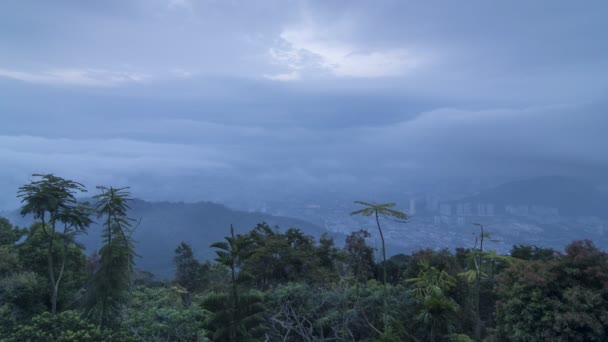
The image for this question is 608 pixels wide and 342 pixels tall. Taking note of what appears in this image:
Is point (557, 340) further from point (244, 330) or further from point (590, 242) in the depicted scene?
point (244, 330)

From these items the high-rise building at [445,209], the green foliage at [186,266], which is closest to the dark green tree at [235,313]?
the green foliage at [186,266]

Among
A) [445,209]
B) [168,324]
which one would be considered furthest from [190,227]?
[168,324]

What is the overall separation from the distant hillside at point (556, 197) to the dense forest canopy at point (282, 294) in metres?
132

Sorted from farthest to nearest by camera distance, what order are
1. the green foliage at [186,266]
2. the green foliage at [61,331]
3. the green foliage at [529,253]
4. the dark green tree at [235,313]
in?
the green foliage at [186,266] < the green foliage at [529,253] < the dark green tree at [235,313] < the green foliage at [61,331]

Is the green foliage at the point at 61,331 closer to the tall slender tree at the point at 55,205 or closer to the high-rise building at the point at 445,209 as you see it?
the tall slender tree at the point at 55,205

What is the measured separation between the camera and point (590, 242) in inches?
544

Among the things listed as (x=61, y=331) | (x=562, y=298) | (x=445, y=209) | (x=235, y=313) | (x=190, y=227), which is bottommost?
(x=190, y=227)

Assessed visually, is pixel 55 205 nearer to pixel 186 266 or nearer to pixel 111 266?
pixel 111 266

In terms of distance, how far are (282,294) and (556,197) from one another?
645ft

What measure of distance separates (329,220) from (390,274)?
92.6 metres

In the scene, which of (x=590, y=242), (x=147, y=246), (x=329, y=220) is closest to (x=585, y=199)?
(x=329, y=220)

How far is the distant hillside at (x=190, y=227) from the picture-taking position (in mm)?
133500

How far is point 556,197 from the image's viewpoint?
17725cm

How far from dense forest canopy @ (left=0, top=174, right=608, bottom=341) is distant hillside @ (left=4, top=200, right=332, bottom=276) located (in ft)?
320
